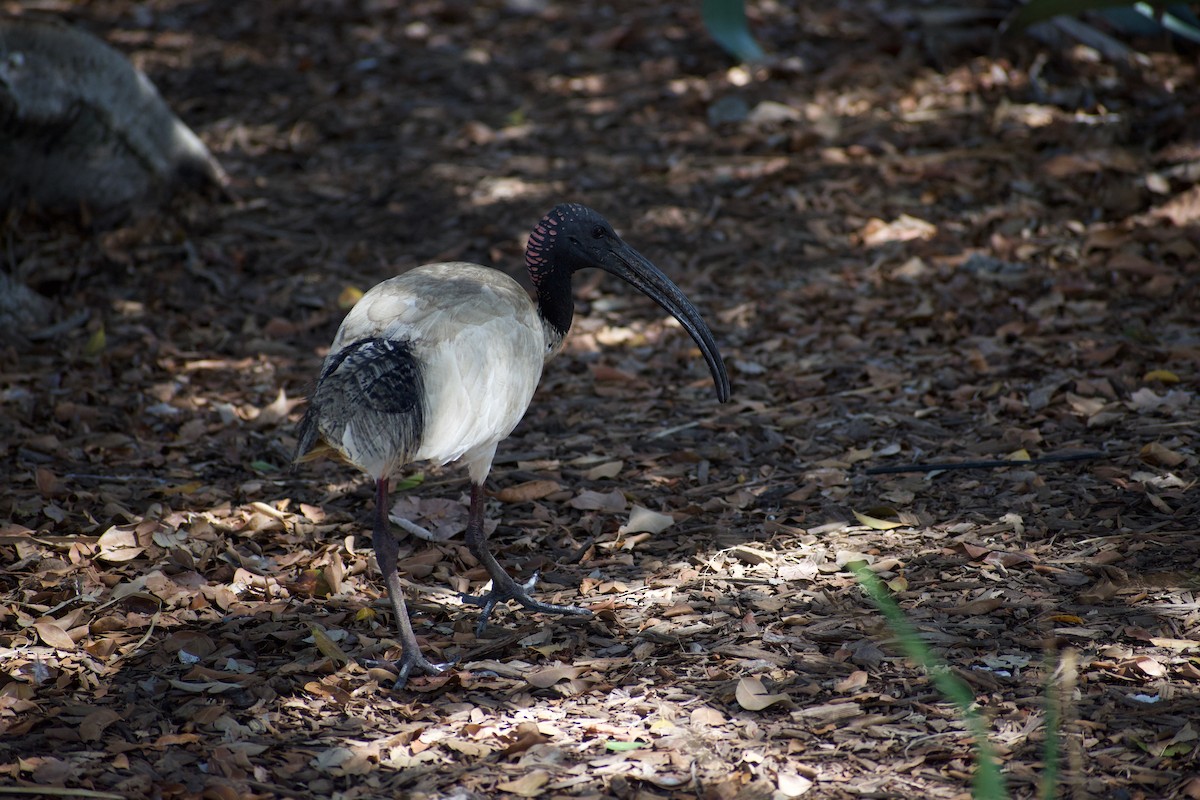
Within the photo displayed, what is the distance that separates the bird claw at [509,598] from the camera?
3994mm

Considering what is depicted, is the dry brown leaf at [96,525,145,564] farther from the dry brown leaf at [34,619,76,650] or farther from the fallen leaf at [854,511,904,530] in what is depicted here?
the fallen leaf at [854,511,904,530]

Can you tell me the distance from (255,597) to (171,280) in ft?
10.5

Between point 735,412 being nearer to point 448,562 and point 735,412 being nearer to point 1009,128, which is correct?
point 448,562

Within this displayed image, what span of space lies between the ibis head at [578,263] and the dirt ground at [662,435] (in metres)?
0.80

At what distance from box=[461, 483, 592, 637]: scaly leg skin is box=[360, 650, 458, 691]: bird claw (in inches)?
12.8

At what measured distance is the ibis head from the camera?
170 inches

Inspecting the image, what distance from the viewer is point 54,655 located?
3.65 m

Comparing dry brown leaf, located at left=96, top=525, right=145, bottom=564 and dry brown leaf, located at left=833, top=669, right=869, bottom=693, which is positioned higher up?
dry brown leaf, located at left=96, top=525, right=145, bottom=564

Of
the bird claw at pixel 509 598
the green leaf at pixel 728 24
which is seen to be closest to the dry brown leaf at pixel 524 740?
the bird claw at pixel 509 598

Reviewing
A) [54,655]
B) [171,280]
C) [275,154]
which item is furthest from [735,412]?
[275,154]

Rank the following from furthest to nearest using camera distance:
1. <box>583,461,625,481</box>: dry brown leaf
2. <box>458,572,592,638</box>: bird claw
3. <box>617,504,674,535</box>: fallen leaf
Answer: <box>583,461,625,481</box>: dry brown leaf < <box>617,504,674,535</box>: fallen leaf < <box>458,572,592,638</box>: bird claw

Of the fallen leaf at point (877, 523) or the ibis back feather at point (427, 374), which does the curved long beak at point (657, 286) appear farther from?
the fallen leaf at point (877, 523)

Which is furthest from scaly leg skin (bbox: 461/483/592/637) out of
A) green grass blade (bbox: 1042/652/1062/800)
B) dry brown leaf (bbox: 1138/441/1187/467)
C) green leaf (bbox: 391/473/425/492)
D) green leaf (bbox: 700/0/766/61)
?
green leaf (bbox: 700/0/766/61)

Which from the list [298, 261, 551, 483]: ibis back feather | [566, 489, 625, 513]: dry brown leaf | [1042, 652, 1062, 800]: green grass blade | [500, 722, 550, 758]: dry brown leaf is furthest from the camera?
[566, 489, 625, 513]: dry brown leaf
